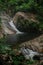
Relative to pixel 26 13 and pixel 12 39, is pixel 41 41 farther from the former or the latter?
pixel 26 13

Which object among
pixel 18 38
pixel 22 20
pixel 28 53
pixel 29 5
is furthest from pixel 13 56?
pixel 29 5

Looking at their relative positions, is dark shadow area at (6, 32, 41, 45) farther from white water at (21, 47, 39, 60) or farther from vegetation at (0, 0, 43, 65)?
white water at (21, 47, 39, 60)

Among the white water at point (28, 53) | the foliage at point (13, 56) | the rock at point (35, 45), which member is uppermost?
the rock at point (35, 45)

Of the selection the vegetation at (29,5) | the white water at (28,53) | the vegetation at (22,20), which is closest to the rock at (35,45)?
the white water at (28,53)

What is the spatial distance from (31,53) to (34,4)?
8095 millimetres

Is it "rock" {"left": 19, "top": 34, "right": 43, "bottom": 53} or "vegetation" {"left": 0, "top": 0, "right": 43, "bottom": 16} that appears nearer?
"rock" {"left": 19, "top": 34, "right": 43, "bottom": 53}

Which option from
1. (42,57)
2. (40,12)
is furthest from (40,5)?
(42,57)

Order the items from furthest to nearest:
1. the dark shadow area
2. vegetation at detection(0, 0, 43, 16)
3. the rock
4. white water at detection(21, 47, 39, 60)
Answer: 1. vegetation at detection(0, 0, 43, 16)
2. the dark shadow area
3. the rock
4. white water at detection(21, 47, 39, 60)

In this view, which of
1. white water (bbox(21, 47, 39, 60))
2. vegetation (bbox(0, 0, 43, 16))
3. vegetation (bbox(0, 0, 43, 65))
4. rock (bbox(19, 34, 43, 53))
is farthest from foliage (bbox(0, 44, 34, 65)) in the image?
vegetation (bbox(0, 0, 43, 16))

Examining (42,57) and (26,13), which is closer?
(42,57)

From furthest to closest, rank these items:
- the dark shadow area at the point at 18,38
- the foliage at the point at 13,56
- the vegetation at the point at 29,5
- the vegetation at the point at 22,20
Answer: the vegetation at the point at 29,5 → the dark shadow area at the point at 18,38 → the vegetation at the point at 22,20 → the foliage at the point at 13,56

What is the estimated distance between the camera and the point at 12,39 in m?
15.2

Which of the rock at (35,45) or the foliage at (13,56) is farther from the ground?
the rock at (35,45)

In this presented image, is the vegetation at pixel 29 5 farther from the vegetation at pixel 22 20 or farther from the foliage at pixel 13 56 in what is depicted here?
the foliage at pixel 13 56
